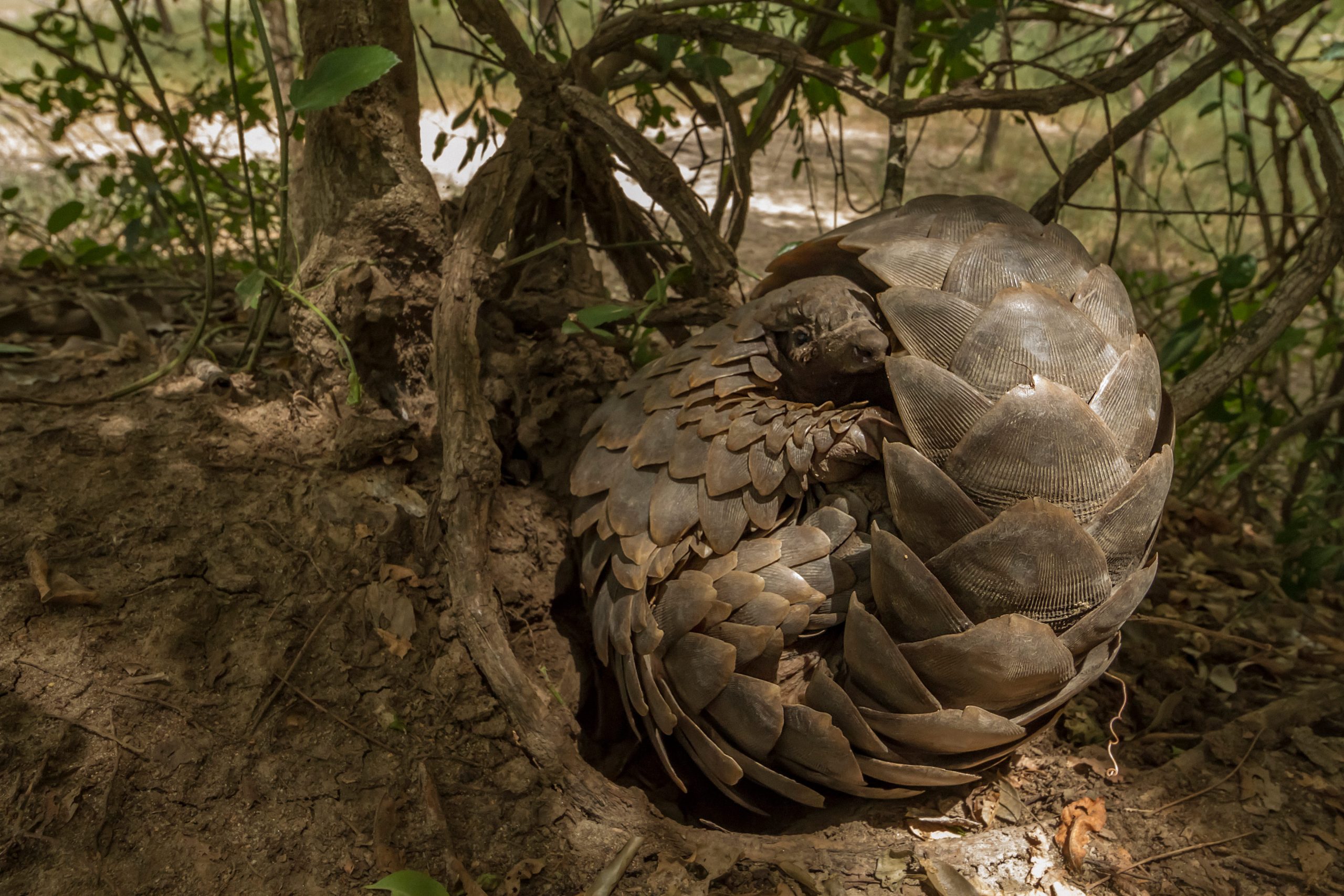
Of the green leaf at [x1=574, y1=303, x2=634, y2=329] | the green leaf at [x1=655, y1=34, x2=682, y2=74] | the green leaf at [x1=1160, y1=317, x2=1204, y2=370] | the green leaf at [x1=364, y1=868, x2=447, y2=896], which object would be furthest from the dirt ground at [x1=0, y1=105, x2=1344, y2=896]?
the green leaf at [x1=655, y1=34, x2=682, y2=74]

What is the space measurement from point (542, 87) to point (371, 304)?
0.75 m

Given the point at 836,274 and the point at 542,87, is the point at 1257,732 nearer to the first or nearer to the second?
the point at 836,274

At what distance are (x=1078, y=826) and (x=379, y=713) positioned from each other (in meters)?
1.39

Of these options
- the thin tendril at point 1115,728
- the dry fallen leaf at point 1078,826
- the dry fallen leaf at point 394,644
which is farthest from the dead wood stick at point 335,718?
the thin tendril at point 1115,728

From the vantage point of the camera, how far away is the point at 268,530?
1.99 metres

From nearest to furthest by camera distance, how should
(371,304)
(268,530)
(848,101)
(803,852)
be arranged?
(803,852), (268,530), (371,304), (848,101)

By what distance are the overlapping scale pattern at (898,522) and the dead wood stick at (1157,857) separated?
27 cm

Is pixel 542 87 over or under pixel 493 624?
over

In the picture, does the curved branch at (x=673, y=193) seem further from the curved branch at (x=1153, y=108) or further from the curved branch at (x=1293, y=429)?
the curved branch at (x=1293, y=429)

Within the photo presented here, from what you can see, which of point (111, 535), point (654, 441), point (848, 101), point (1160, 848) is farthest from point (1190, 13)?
point (848, 101)

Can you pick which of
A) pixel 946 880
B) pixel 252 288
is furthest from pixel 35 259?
pixel 946 880

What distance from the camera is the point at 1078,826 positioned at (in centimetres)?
171

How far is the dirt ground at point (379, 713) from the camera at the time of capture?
5.00 ft

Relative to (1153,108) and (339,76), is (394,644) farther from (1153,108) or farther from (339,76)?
(1153,108)
